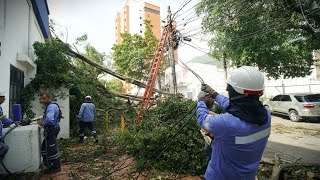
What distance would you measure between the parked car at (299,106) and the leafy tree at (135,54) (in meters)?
14.3

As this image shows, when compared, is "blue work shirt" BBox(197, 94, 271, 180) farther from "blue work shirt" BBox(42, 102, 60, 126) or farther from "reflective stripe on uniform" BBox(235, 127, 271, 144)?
"blue work shirt" BBox(42, 102, 60, 126)

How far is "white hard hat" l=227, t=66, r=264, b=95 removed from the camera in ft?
6.69

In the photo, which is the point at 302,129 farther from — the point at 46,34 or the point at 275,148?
the point at 46,34

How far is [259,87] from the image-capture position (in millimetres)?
2066

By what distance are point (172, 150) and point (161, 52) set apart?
23.4ft

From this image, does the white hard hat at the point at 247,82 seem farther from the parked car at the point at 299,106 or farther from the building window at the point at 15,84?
the parked car at the point at 299,106

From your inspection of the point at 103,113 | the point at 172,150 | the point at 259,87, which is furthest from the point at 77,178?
the point at 103,113

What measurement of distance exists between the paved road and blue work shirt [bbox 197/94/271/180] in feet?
14.0

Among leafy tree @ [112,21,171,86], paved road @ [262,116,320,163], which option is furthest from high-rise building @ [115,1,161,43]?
paved road @ [262,116,320,163]

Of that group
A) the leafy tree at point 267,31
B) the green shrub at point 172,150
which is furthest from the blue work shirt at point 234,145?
the leafy tree at point 267,31

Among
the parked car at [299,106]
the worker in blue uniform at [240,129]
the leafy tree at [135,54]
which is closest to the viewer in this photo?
the worker in blue uniform at [240,129]

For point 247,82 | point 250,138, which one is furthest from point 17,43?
point 250,138

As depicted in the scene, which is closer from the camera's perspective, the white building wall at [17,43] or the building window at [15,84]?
the white building wall at [17,43]

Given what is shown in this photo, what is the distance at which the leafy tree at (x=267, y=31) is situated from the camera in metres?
8.57
